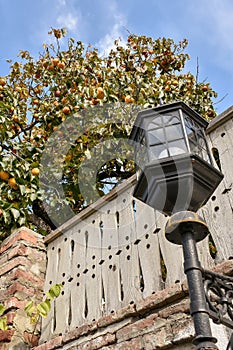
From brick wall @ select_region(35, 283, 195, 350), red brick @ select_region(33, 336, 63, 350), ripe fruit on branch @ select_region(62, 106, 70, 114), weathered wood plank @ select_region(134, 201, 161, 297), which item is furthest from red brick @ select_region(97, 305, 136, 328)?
ripe fruit on branch @ select_region(62, 106, 70, 114)

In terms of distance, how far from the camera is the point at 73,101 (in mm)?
5012

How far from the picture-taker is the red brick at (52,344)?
2582mm

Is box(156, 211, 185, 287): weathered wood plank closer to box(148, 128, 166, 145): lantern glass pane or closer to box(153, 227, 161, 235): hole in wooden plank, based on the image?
box(153, 227, 161, 235): hole in wooden plank

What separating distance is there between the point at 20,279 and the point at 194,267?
209 centimetres

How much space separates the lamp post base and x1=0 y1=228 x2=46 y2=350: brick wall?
189 centimetres

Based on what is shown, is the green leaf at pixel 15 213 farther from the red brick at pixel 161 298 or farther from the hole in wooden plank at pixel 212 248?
the hole in wooden plank at pixel 212 248

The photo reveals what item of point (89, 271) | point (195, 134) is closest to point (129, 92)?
point (89, 271)

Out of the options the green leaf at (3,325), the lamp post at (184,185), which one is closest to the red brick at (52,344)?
the green leaf at (3,325)

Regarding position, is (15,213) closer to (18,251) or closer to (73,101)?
(18,251)

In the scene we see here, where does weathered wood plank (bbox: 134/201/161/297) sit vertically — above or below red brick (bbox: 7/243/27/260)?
below

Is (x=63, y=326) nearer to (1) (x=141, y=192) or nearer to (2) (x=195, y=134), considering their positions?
(1) (x=141, y=192)

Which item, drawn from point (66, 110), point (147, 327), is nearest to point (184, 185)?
point (147, 327)

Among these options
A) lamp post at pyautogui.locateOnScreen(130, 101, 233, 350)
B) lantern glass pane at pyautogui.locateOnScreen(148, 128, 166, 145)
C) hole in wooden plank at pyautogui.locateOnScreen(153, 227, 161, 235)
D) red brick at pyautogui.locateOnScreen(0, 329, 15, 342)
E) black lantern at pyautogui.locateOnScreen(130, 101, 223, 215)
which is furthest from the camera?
red brick at pyautogui.locateOnScreen(0, 329, 15, 342)

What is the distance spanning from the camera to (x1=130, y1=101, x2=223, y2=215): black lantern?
1284 mm
